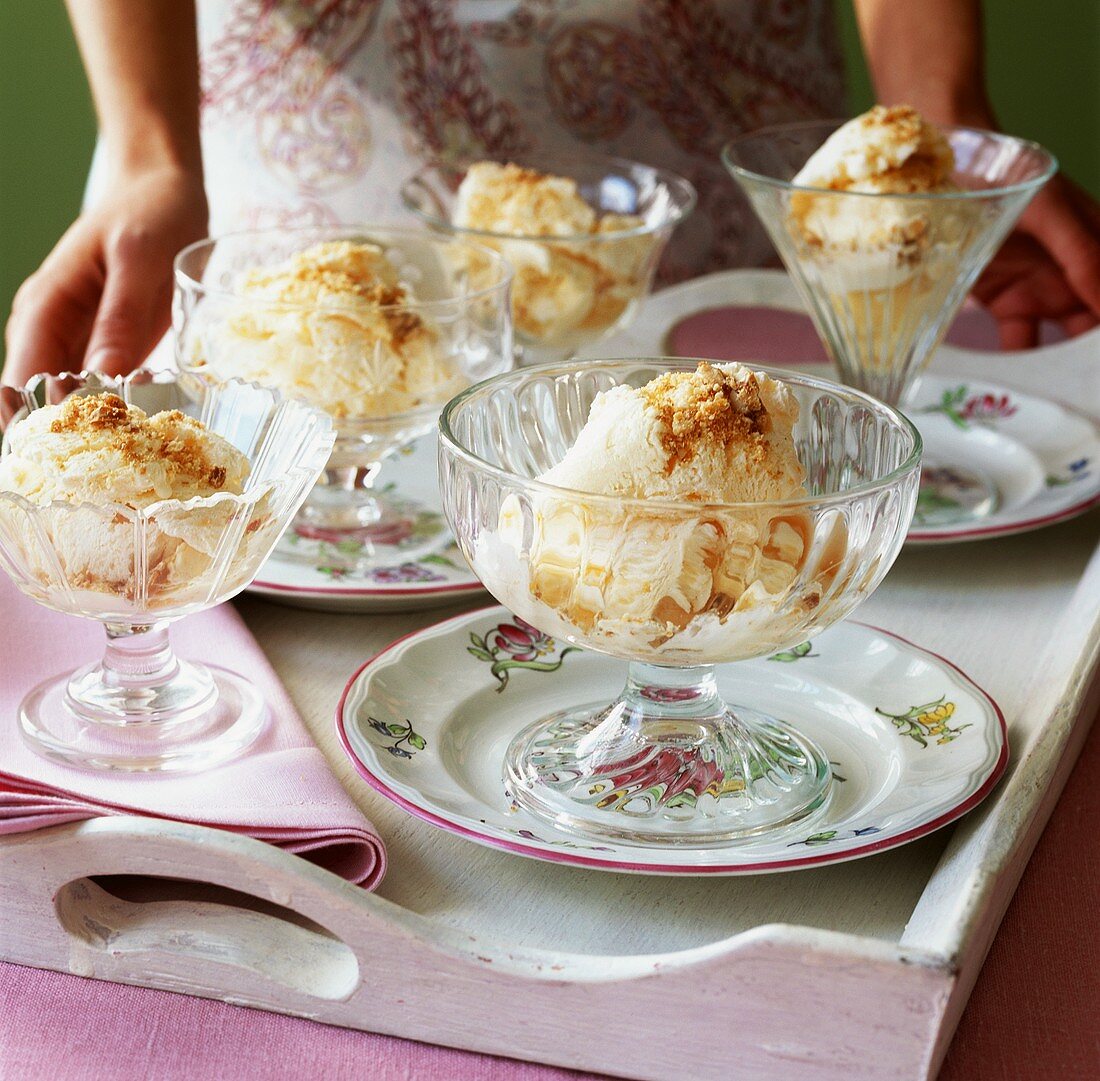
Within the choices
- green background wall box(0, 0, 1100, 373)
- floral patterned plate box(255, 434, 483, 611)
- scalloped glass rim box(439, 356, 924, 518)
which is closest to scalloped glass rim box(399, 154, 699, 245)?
floral patterned plate box(255, 434, 483, 611)

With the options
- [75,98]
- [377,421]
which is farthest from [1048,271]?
[75,98]

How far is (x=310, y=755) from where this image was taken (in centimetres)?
73

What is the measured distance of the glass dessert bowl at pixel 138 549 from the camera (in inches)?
27.3

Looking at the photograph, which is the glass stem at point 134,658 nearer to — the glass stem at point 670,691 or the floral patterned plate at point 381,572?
the floral patterned plate at point 381,572

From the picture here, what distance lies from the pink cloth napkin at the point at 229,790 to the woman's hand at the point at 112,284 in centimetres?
32

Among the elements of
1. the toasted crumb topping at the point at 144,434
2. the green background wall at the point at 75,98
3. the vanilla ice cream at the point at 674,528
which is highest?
the vanilla ice cream at the point at 674,528

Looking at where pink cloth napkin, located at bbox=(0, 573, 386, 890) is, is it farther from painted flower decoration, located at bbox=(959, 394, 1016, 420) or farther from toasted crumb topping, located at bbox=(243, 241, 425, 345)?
painted flower decoration, located at bbox=(959, 394, 1016, 420)

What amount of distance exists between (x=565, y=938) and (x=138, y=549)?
265mm

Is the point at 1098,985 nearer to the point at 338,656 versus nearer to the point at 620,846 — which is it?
the point at 620,846

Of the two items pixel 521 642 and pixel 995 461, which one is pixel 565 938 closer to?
pixel 521 642

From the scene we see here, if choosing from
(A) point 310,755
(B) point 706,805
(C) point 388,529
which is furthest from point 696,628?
(C) point 388,529

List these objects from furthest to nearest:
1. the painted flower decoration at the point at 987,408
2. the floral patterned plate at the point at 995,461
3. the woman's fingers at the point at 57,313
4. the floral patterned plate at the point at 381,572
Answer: the painted flower decoration at the point at 987,408, the woman's fingers at the point at 57,313, the floral patterned plate at the point at 995,461, the floral patterned plate at the point at 381,572

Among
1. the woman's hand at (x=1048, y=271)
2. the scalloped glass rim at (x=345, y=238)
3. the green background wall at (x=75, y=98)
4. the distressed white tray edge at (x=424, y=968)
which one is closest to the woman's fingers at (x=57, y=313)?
the scalloped glass rim at (x=345, y=238)

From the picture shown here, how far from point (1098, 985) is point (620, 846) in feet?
0.70
